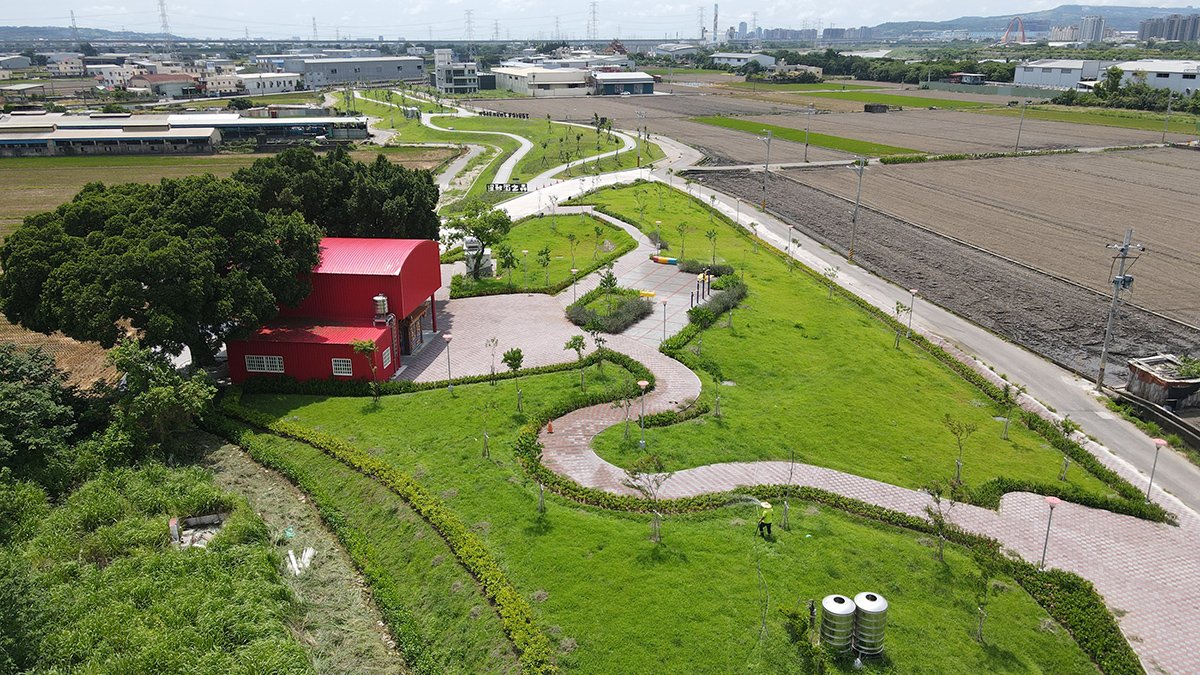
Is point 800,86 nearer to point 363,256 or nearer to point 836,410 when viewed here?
point 363,256

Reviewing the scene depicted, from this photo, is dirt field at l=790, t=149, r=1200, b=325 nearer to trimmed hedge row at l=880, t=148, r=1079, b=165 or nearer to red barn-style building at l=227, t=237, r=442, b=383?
trimmed hedge row at l=880, t=148, r=1079, b=165

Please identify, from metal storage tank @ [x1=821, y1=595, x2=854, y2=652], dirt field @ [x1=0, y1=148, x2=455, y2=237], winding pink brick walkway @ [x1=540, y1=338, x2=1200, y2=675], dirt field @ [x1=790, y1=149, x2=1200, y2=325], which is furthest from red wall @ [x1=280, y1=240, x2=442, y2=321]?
dirt field @ [x1=0, y1=148, x2=455, y2=237]

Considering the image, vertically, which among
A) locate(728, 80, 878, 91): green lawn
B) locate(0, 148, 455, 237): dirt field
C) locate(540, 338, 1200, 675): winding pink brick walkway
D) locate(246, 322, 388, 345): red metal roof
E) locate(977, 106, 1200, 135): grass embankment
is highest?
locate(728, 80, 878, 91): green lawn

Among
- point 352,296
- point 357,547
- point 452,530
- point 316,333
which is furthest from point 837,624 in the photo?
point 352,296

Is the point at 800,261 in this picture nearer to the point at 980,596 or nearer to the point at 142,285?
the point at 980,596

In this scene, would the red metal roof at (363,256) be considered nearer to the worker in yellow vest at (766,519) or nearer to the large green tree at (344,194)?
the large green tree at (344,194)
